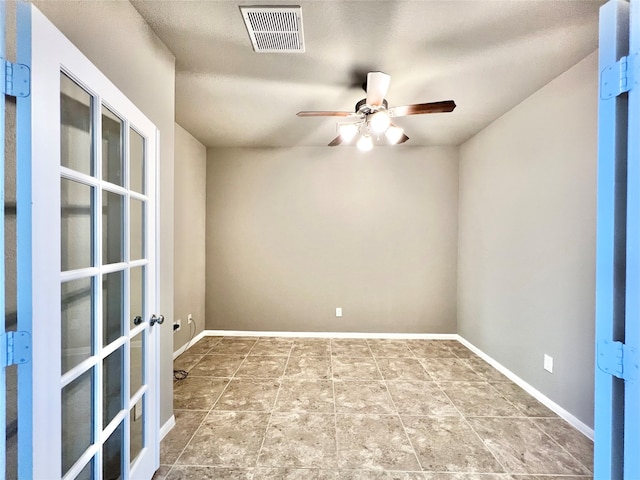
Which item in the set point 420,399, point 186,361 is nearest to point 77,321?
point 186,361

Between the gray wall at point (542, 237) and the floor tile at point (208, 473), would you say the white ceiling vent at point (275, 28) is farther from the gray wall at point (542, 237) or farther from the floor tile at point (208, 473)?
the floor tile at point (208, 473)

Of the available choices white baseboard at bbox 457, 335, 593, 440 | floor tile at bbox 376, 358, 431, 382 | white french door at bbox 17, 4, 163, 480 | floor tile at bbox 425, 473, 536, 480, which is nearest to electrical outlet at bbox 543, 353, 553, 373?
white baseboard at bbox 457, 335, 593, 440

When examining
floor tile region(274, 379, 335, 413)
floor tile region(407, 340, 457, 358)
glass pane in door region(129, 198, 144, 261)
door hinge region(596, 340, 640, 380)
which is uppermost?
glass pane in door region(129, 198, 144, 261)

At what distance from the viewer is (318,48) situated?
180 cm

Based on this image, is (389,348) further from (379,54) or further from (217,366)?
(379,54)

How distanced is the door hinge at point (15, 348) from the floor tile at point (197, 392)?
1.72m

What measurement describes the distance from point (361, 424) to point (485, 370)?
1.68 metres

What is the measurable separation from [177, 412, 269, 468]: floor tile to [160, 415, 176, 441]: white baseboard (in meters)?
0.20

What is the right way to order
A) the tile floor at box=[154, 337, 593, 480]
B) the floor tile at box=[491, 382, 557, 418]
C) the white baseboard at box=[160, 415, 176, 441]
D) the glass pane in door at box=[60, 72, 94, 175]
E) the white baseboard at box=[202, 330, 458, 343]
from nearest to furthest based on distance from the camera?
the glass pane in door at box=[60, 72, 94, 175], the tile floor at box=[154, 337, 593, 480], the white baseboard at box=[160, 415, 176, 441], the floor tile at box=[491, 382, 557, 418], the white baseboard at box=[202, 330, 458, 343]

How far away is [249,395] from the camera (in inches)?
91.4

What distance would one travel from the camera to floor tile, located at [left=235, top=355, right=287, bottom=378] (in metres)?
2.70

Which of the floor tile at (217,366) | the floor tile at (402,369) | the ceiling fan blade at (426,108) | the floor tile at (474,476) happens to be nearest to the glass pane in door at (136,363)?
the floor tile at (217,366)

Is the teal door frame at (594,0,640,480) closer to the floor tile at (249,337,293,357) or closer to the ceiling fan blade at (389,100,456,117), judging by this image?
the ceiling fan blade at (389,100,456,117)

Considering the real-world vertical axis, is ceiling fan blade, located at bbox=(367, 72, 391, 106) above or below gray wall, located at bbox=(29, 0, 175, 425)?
above
